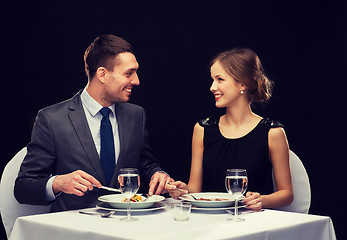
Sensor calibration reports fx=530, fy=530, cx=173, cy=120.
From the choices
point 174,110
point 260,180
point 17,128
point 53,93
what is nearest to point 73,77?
point 53,93

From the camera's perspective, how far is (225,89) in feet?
9.23

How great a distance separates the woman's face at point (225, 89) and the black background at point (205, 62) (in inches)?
49.7

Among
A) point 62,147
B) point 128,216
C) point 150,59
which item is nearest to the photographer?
point 128,216

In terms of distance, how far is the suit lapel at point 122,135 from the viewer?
2.67m

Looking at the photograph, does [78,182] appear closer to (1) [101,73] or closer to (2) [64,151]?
(2) [64,151]

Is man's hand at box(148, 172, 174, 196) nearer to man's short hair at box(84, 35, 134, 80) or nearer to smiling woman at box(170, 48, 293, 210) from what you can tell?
smiling woman at box(170, 48, 293, 210)

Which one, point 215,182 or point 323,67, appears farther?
point 323,67

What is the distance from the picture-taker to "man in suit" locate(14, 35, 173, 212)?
2.39 meters

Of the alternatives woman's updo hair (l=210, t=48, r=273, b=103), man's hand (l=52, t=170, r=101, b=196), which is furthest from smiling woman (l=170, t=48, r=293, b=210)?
man's hand (l=52, t=170, r=101, b=196)

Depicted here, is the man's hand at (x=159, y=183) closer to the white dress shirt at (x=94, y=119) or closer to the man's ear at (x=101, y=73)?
the white dress shirt at (x=94, y=119)

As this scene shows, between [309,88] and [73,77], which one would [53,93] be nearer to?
[73,77]

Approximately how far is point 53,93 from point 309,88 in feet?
6.68

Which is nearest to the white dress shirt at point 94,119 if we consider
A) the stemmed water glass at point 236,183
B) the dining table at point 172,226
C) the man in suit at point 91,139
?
the man in suit at point 91,139

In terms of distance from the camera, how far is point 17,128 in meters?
3.64
